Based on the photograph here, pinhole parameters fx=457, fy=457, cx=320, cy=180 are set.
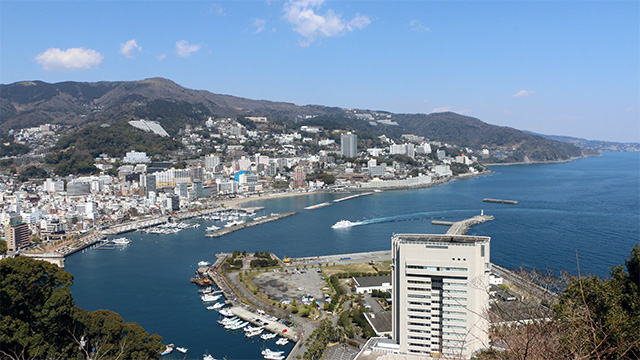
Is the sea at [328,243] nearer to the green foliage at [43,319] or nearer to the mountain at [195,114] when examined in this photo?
the green foliage at [43,319]

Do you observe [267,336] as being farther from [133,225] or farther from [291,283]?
[133,225]

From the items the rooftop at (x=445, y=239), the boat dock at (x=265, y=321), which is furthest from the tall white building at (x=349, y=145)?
the rooftop at (x=445, y=239)

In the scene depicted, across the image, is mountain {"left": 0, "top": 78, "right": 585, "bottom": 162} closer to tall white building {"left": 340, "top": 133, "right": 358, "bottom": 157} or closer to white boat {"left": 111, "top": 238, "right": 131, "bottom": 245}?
tall white building {"left": 340, "top": 133, "right": 358, "bottom": 157}

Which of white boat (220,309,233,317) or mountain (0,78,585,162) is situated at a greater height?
mountain (0,78,585,162)

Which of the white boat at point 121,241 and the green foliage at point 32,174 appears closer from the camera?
the white boat at point 121,241

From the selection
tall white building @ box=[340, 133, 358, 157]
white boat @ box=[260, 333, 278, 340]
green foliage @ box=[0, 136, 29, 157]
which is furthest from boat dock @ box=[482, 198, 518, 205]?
green foliage @ box=[0, 136, 29, 157]

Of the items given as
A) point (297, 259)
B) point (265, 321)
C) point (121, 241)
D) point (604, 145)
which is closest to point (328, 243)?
point (297, 259)
